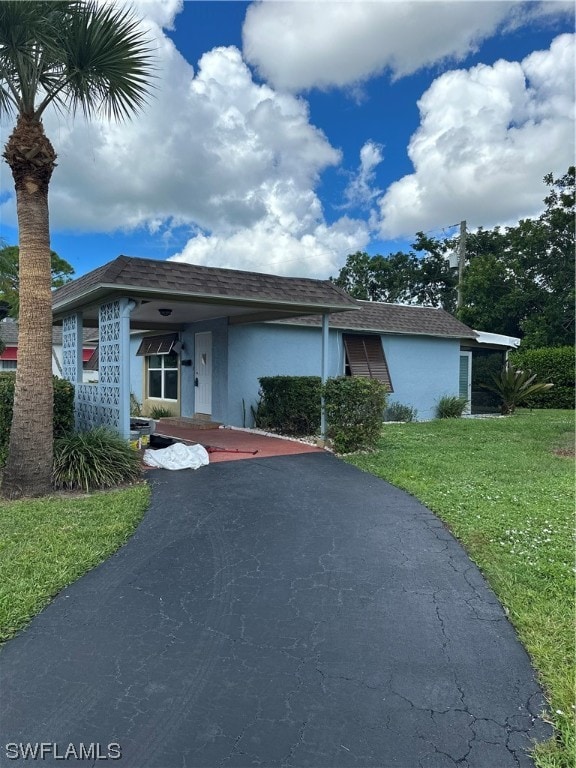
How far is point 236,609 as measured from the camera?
3.54 meters

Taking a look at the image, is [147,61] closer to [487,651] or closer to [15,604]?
[15,604]

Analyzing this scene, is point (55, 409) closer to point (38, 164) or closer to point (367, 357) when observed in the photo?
point (38, 164)

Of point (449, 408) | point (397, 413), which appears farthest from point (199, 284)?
point (449, 408)

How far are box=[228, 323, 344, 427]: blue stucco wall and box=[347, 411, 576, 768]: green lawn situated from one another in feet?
10.1

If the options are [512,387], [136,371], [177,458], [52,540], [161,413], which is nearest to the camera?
[52,540]

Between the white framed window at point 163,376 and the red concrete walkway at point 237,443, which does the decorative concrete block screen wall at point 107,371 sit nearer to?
the red concrete walkway at point 237,443

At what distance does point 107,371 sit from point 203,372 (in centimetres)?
493

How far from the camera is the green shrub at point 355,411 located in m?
9.41

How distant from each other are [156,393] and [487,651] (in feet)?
47.6

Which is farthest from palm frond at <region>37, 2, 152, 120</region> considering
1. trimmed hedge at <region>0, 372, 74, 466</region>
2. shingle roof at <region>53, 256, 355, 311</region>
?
trimmed hedge at <region>0, 372, 74, 466</region>

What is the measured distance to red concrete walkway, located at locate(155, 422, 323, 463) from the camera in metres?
9.14

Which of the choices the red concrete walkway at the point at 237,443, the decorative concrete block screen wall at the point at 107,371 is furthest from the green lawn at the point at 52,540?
the red concrete walkway at the point at 237,443

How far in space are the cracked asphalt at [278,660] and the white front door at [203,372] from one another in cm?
858

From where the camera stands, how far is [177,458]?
8.31 m
